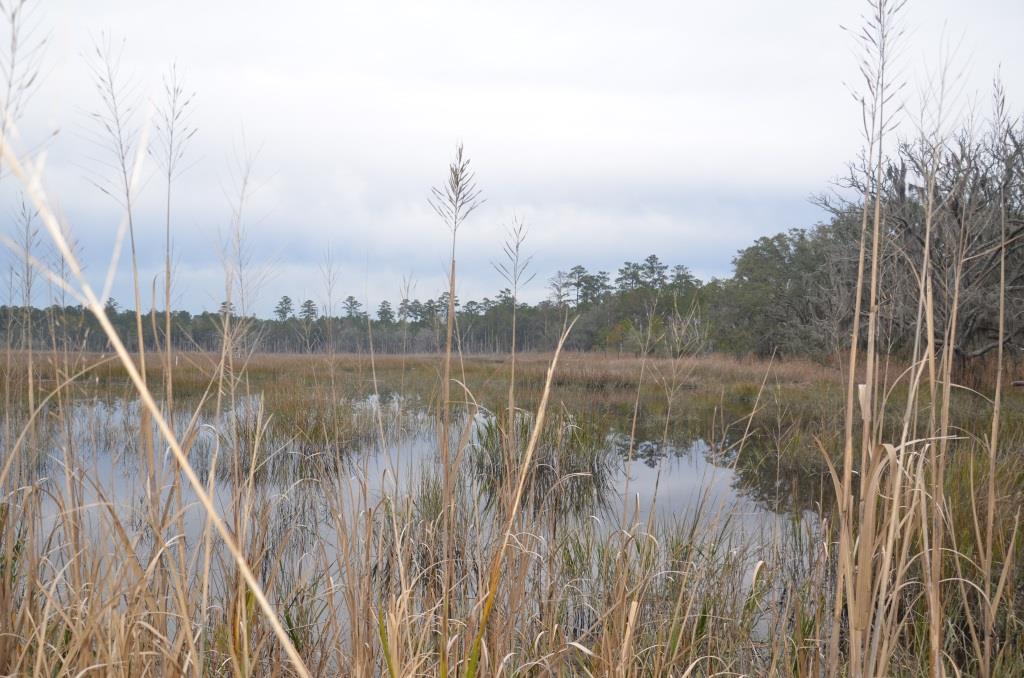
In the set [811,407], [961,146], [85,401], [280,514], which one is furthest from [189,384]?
[961,146]

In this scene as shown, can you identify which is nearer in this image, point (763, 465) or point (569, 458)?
point (569, 458)

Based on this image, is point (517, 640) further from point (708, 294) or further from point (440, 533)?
point (708, 294)

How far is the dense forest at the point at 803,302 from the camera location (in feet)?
7.69

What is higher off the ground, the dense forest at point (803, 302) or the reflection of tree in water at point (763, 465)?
the dense forest at point (803, 302)

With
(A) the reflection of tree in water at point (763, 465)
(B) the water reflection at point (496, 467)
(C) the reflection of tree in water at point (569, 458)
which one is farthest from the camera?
(C) the reflection of tree in water at point (569, 458)

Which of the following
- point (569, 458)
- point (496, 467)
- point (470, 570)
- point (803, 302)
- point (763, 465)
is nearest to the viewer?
point (470, 570)

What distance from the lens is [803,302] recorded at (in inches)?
813

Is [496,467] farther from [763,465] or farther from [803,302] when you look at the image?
[803,302]

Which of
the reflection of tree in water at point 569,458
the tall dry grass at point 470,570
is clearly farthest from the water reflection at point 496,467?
Result: the tall dry grass at point 470,570

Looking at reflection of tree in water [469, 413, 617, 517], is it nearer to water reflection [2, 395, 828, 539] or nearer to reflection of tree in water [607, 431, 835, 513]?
water reflection [2, 395, 828, 539]

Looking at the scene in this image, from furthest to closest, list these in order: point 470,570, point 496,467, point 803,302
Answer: point 803,302, point 496,467, point 470,570

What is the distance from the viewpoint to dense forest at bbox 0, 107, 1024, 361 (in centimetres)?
235

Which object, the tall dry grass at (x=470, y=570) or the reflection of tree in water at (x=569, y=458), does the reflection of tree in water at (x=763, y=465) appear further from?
the tall dry grass at (x=470, y=570)

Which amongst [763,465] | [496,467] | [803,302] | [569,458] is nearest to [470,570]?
[496,467]
